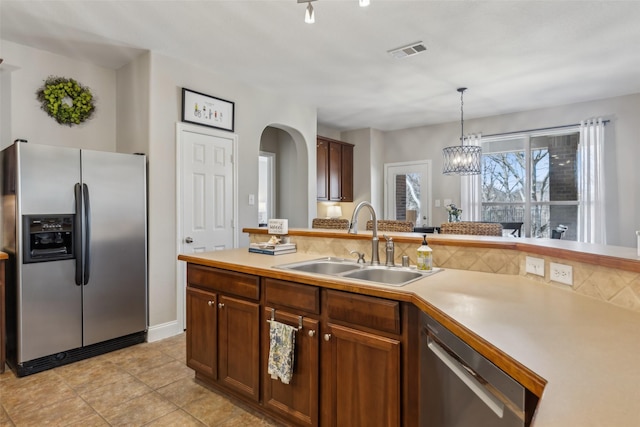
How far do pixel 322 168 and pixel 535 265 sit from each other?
4.49 metres

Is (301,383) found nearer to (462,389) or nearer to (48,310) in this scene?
(462,389)

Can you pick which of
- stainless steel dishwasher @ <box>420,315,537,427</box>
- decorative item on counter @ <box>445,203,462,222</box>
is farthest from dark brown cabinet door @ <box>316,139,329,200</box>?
stainless steel dishwasher @ <box>420,315,537,427</box>

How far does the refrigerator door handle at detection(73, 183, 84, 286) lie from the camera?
281 cm

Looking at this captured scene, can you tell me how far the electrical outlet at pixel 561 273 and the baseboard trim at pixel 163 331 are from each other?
3208 mm

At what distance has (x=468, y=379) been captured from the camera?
42.4 inches

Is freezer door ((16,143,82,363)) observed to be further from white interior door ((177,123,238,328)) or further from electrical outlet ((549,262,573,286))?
electrical outlet ((549,262,573,286))

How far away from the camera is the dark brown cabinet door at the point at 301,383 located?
1.76 meters

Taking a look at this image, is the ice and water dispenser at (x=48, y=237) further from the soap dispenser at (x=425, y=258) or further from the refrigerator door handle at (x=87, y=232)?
the soap dispenser at (x=425, y=258)

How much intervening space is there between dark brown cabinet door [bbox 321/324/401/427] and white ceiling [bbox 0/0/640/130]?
7.40 feet

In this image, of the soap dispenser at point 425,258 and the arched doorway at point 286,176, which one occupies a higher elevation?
the arched doorway at point 286,176

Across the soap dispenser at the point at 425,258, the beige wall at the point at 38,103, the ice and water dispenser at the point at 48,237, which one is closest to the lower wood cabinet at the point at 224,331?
the soap dispenser at the point at 425,258

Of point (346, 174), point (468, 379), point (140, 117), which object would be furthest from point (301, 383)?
point (346, 174)

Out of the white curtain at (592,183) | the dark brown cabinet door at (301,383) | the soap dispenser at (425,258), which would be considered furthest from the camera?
the white curtain at (592,183)

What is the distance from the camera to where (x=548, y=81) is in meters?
4.11
